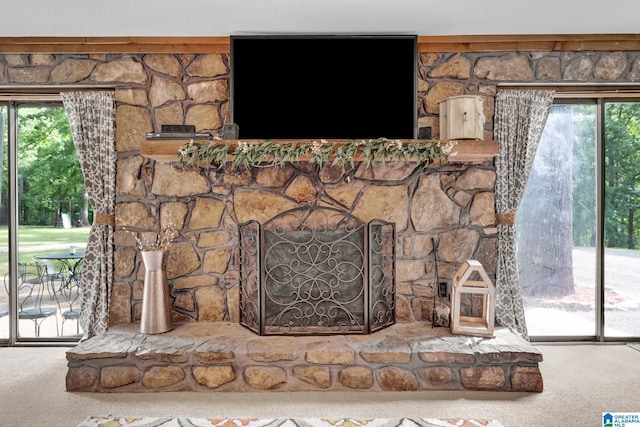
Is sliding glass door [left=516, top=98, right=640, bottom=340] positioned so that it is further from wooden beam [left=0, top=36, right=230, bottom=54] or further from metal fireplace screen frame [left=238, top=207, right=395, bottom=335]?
wooden beam [left=0, top=36, right=230, bottom=54]

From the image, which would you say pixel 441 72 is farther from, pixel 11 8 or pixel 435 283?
pixel 11 8

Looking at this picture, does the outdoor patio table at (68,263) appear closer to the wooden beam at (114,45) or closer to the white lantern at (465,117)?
the wooden beam at (114,45)

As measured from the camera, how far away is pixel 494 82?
296 cm

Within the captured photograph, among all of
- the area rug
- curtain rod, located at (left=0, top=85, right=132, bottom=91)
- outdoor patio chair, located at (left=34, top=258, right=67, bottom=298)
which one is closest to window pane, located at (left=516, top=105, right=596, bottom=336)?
the area rug

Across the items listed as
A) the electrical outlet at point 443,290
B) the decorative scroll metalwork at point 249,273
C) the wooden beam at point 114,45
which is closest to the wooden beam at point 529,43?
the wooden beam at point 114,45

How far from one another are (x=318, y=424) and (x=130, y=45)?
287 centimetres

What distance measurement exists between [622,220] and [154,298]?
365cm

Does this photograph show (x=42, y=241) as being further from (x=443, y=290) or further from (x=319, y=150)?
(x=443, y=290)

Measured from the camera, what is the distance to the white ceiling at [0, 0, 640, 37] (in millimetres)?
2371

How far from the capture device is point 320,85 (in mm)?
2680

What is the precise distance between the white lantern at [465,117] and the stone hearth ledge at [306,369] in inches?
54.3

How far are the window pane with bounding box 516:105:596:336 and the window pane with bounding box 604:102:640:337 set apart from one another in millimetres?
135

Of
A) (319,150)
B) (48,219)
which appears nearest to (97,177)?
(48,219)

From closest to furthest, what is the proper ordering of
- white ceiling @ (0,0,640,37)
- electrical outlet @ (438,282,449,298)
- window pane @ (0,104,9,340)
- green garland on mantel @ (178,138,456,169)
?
white ceiling @ (0,0,640,37), green garland on mantel @ (178,138,456,169), electrical outlet @ (438,282,449,298), window pane @ (0,104,9,340)
